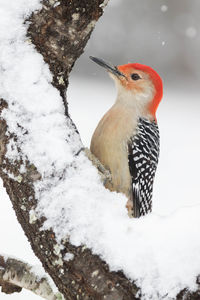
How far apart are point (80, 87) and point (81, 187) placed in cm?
1204

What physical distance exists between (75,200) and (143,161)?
1531 mm

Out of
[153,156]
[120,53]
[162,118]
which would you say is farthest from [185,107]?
[153,156]

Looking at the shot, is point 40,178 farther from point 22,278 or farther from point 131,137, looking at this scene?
point 131,137

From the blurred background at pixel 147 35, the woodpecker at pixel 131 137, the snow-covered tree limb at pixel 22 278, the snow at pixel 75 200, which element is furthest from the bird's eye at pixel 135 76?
the blurred background at pixel 147 35

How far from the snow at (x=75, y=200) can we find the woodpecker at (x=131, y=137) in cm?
107

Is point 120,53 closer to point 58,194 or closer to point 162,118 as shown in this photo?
point 162,118

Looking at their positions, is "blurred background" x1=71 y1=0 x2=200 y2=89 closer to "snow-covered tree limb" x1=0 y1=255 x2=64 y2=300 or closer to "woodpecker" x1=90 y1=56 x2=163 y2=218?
"woodpecker" x1=90 y1=56 x2=163 y2=218

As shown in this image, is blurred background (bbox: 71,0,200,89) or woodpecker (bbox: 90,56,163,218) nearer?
woodpecker (bbox: 90,56,163,218)

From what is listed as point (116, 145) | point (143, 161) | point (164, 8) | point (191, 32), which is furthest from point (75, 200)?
point (191, 32)

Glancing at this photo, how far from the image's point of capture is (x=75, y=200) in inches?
76.8

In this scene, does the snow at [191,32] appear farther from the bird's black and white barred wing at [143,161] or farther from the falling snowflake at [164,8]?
the bird's black and white barred wing at [143,161]

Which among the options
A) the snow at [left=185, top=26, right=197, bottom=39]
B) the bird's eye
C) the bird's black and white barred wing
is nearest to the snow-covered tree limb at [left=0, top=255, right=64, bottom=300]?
the bird's black and white barred wing

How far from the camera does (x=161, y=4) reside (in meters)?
12.9

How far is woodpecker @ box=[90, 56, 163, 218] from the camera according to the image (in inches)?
129
